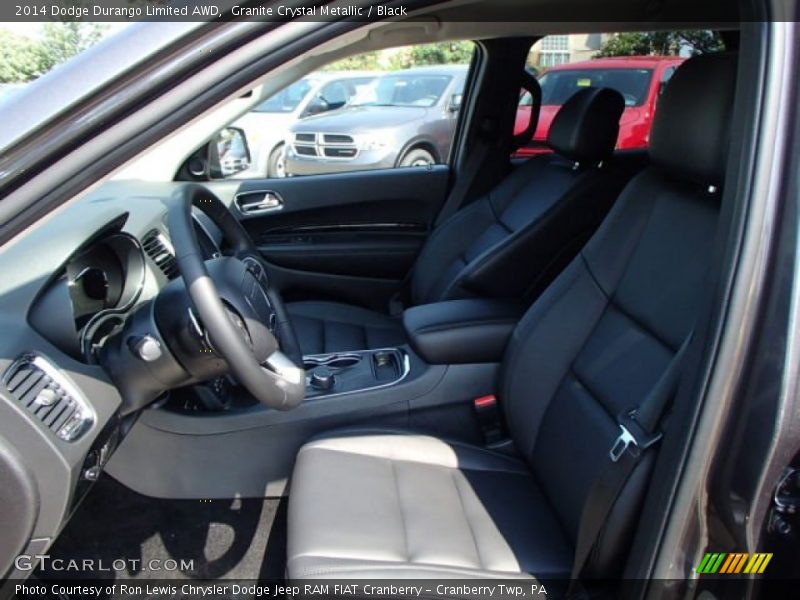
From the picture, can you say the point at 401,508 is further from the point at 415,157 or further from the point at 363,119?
the point at 363,119

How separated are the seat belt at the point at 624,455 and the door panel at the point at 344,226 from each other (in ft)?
6.23

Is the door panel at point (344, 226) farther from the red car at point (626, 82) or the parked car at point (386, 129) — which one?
the red car at point (626, 82)

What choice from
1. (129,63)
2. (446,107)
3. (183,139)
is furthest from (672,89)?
(446,107)

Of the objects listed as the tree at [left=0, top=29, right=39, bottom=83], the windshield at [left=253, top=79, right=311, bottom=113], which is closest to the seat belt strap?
the tree at [left=0, top=29, right=39, bottom=83]

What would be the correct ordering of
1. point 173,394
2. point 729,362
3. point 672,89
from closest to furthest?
point 729,362, point 672,89, point 173,394

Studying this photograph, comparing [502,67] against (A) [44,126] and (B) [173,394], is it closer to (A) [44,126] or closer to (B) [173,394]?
(B) [173,394]

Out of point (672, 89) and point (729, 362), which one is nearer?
point (729, 362)

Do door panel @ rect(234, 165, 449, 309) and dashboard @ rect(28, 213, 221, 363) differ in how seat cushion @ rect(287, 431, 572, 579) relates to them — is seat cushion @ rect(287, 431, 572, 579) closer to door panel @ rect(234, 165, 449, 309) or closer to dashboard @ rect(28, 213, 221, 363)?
dashboard @ rect(28, 213, 221, 363)

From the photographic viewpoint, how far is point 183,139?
2533 mm

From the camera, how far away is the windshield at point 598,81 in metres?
4.79

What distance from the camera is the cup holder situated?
2.04 meters

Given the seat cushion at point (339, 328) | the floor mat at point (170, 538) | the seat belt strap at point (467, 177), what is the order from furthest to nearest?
the seat belt strap at point (467, 177), the seat cushion at point (339, 328), the floor mat at point (170, 538)

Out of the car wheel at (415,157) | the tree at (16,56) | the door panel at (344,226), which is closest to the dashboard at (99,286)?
the tree at (16,56)

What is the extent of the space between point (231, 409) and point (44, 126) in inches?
41.1
